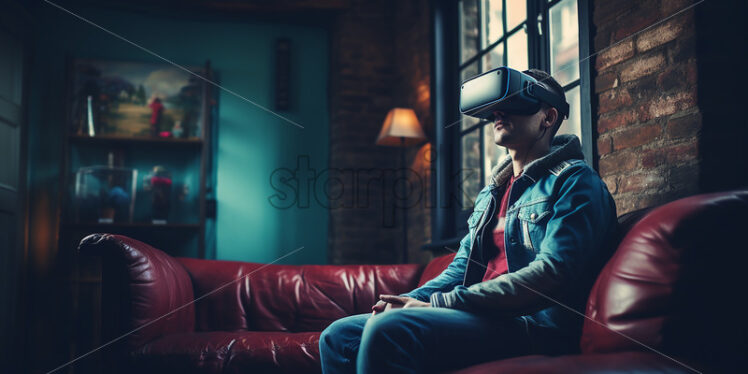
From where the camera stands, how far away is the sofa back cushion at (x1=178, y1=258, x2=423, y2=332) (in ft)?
8.99

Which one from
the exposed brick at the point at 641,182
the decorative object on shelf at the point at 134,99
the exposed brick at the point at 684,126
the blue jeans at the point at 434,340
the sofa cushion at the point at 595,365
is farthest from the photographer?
the decorative object on shelf at the point at 134,99

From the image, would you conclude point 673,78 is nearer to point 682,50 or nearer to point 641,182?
point 682,50

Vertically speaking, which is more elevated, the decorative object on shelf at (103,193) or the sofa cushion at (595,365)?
the decorative object on shelf at (103,193)

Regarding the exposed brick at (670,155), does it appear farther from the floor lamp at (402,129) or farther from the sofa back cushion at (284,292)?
the floor lamp at (402,129)

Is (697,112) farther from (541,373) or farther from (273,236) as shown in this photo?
(273,236)

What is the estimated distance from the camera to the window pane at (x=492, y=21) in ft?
11.0

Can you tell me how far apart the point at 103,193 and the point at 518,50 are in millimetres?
2875

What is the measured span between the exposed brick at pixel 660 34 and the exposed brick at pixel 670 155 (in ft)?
1.10

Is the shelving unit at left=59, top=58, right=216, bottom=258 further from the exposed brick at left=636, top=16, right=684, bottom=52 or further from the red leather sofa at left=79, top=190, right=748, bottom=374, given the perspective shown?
the exposed brick at left=636, top=16, right=684, bottom=52

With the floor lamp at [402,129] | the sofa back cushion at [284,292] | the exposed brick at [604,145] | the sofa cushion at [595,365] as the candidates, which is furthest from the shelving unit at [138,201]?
the sofa cushion at [595,365]

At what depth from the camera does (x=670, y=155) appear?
1887 millimetres

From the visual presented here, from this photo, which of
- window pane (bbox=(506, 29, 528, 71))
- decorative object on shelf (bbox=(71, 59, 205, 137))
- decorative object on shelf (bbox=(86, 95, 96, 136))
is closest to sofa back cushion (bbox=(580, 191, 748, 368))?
window pane (bbox=(506, 29, 528, 71))

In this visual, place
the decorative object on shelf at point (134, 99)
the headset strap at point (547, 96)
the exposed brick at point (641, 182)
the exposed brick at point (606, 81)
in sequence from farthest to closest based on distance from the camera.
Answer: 1. the decorative object on shelf at point (134, 99)
2. the exposed brick at point (606, 81)
3. the exposed brick at point (641, 182)
4. the headset strap at point (547, 96)

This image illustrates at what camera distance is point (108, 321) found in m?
2.30
